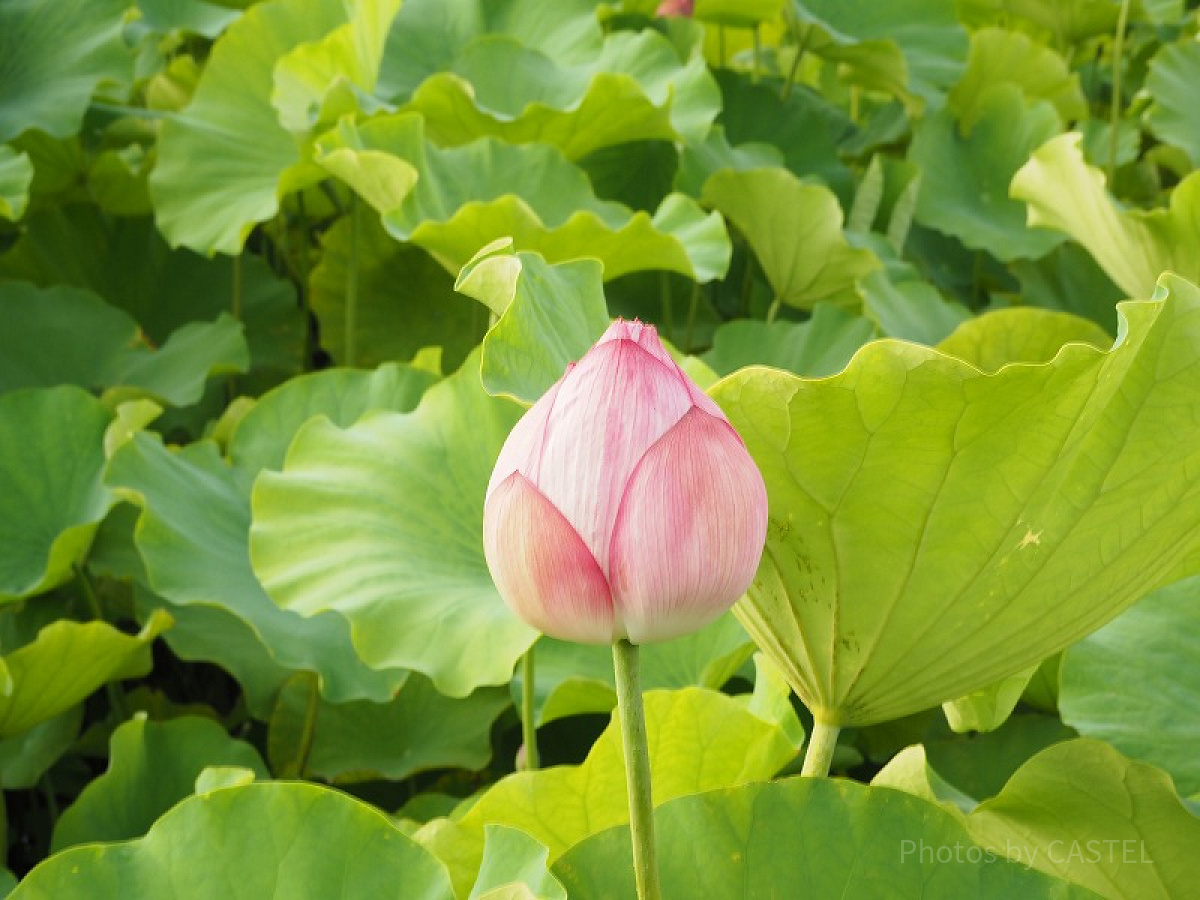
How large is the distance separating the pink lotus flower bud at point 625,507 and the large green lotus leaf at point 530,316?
153 millimetres

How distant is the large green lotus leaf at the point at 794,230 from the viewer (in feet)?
4.93

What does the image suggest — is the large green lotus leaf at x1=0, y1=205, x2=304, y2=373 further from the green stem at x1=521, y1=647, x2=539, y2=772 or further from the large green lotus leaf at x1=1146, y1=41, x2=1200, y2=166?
the large green lotus leaf at x1=1146, y1=41, x2=1200, y2=166

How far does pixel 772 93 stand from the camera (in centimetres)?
192

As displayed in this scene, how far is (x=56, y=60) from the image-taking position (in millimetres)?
1586

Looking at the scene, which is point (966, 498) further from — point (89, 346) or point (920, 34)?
point (920, 34)

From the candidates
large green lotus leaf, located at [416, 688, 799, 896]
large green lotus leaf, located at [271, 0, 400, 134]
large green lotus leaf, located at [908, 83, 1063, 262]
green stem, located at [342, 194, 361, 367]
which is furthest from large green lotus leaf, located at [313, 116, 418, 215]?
large green lotus leaf, located at [908, 83, 1063, 262]

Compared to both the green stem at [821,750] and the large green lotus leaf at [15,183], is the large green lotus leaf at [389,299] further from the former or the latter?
the green stem at [821,750]

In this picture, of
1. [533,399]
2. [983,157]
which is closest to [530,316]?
[533,399]

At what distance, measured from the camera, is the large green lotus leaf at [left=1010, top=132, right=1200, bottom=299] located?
3.95ft

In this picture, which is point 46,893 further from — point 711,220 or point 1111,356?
point 711,220

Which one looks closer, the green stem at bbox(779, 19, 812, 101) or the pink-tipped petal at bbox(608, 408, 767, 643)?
the pink-tipped petal at bbox(608, 408, 767, 643)

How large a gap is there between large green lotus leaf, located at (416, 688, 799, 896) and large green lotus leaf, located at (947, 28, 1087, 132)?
1477 mm

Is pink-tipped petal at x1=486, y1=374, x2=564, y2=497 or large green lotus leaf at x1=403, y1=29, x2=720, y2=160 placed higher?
pink-tipped petal at x1=486, y1=374, x2=564, y2=497

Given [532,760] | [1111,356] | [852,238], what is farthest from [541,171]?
[1111,356]
